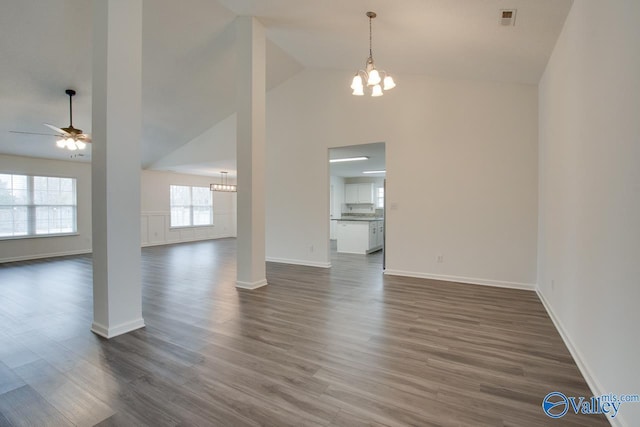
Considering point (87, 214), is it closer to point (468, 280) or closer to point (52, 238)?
point (52, 238)

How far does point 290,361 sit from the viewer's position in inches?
89.8

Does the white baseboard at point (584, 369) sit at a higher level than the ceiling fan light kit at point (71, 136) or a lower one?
lower

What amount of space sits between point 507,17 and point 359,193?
8.60m

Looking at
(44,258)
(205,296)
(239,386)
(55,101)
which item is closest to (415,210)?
(205,296)

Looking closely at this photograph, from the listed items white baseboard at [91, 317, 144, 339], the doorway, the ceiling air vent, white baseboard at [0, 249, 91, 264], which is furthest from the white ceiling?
white baseboard at [91, 317, 144, 339]

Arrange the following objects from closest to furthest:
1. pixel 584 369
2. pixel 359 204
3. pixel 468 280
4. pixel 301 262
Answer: pixel 584 369
pixel 468 280
pixel 301 262
pixel 359 204

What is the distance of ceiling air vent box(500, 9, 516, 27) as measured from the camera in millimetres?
2674

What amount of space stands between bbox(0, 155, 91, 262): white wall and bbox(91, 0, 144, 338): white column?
20.0 feet

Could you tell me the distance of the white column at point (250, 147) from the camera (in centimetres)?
416

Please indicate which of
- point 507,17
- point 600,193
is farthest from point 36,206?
point 600,193

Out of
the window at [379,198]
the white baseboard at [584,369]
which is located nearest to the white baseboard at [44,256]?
the window at [379,198]

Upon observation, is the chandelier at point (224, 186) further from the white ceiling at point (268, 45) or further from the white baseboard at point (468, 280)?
the white baseboard at point (468, 280)

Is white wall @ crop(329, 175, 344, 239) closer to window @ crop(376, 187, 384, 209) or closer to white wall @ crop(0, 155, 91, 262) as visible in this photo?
window @ crop(376, 187, 384, 209)

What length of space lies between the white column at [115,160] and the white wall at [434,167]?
3401 mm
